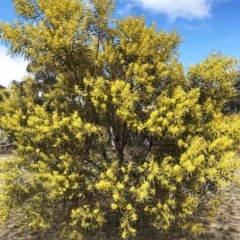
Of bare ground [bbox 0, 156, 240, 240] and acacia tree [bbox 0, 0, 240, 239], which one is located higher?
acacia tree [bbox 0, 0, 240, 239]

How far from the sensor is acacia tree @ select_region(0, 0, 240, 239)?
5859 millimetres

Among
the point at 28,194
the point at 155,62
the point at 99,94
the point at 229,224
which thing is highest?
the point at 155,62

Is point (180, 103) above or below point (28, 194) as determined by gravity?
above

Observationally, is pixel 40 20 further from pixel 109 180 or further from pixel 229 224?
pixel 229 224

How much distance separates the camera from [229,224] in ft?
28.2

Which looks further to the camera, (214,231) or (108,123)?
(214,231)

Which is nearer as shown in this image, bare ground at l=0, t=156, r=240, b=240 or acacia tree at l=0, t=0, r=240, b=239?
acacia tree at l=0, t=0, r=240, b=239

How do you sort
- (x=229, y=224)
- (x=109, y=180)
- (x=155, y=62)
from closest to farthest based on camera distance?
1. (x=109, y=180)
2. (x=155, y=62)
3. (x=229, y=224)

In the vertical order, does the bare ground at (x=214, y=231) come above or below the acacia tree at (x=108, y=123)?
below

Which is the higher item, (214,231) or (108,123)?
(108,123)

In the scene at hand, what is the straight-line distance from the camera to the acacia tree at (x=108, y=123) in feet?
19.2

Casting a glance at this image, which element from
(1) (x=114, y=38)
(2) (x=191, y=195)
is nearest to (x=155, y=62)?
(1) (x=114, y=38)

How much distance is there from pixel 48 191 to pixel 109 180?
1478 millimetres

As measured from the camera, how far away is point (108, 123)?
6.73 metres
